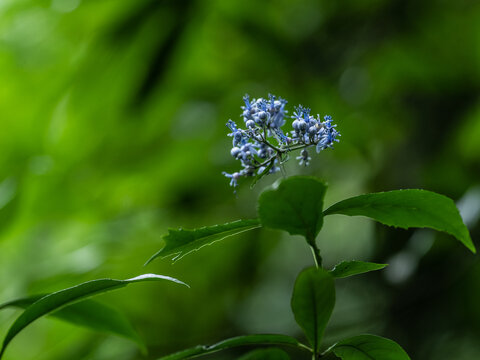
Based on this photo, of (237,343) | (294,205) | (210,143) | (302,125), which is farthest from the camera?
(210,143)

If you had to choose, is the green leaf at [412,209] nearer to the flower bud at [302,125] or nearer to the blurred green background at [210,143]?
the flower bud at [302,125]

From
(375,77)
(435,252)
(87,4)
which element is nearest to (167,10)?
(87,4)

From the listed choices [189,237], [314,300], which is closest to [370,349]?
[314,300]

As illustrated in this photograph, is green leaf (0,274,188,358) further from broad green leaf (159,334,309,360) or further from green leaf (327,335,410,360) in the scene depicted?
green leaf (327,335,410,360)

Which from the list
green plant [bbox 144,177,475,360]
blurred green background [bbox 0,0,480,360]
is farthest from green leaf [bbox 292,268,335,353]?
blurred green background [bbox 0,0,480,360]

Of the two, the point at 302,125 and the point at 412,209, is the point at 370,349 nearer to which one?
the point at 412,209
